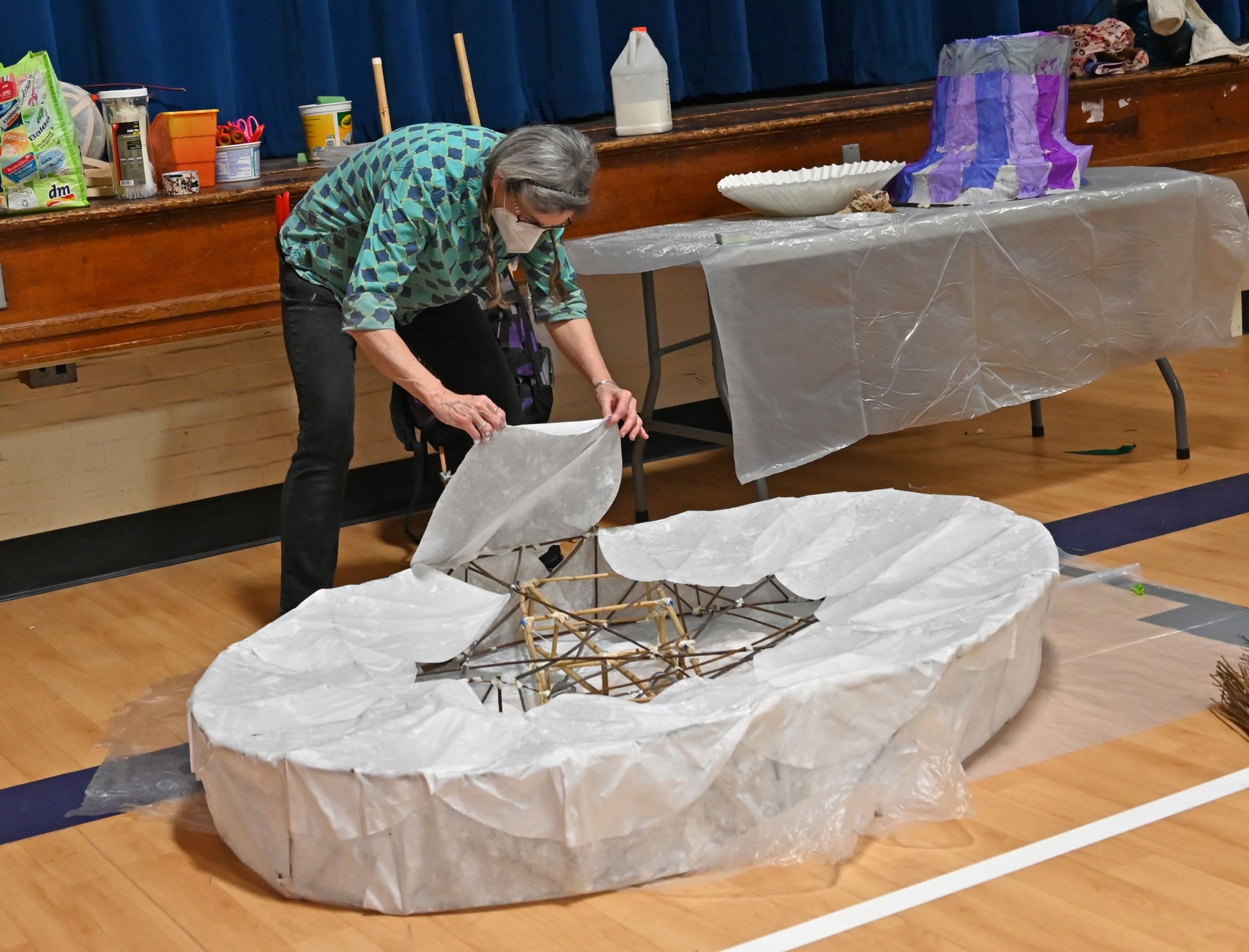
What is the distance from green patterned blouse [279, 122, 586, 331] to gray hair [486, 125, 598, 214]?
102 millimetres

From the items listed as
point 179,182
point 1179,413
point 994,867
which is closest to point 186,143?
point 179,182

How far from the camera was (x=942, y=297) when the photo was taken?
273 cm

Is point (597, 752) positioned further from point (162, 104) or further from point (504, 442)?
point (162, 104)

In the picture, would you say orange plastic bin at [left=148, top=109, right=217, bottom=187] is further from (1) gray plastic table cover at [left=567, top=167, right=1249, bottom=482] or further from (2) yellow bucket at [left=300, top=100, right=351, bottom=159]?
(1) gray plastic table cover at [left=567, top=167, right=1249, bottom=482]

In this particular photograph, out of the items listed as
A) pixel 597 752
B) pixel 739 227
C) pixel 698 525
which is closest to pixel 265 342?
pixel 739 227

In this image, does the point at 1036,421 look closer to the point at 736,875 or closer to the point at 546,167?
the point at 546,167

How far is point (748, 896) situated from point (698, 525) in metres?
0.89

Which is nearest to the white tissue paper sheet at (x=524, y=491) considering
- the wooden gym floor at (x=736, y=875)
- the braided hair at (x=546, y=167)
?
the braided hair at (x=546, y=167)

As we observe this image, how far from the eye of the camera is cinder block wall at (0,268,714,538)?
119 inches

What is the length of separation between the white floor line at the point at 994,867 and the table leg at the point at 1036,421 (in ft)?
5.90

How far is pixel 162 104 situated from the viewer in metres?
2.93

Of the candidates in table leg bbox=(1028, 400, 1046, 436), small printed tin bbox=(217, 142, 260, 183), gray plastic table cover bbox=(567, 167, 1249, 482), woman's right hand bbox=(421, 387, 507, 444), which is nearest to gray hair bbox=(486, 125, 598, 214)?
woman's right hand bbox=(421, 387, 507, 444)

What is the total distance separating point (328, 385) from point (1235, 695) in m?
1.42

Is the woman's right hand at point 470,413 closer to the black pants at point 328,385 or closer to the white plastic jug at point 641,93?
the black pants at point 328,385
